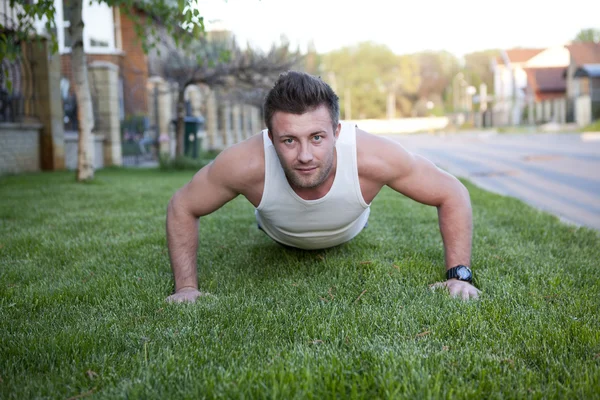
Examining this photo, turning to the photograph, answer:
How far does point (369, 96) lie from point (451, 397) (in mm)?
82398

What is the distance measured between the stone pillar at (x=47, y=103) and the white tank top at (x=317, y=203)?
392 inches

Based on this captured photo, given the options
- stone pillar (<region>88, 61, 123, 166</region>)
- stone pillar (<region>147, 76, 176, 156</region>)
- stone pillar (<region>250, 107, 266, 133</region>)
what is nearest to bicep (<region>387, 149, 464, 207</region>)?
stone pillar (<region>88, 61, 123, 166</region>)

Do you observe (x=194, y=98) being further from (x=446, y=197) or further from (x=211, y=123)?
(x=446, y=197)

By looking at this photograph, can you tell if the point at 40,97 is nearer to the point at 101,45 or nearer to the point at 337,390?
the point at 101,45

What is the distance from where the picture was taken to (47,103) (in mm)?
12195

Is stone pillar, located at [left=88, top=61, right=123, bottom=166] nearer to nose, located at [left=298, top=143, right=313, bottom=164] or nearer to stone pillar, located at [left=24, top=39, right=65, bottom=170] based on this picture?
stone pillar, located at [left=24, top=39, right=65, bottom=170]

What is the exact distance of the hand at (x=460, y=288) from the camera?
3081 millimetres

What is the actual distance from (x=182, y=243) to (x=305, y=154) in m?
0.96

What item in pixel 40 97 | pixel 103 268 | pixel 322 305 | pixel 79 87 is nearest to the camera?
pixel 322 305

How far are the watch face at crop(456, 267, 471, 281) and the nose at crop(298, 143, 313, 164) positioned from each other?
1114mm

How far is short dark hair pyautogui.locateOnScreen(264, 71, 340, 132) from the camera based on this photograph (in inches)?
115

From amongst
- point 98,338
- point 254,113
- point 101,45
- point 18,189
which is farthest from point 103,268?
point 254,113

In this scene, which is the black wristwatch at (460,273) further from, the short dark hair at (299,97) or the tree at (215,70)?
the tree at (215,70)

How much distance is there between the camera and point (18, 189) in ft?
28.2
